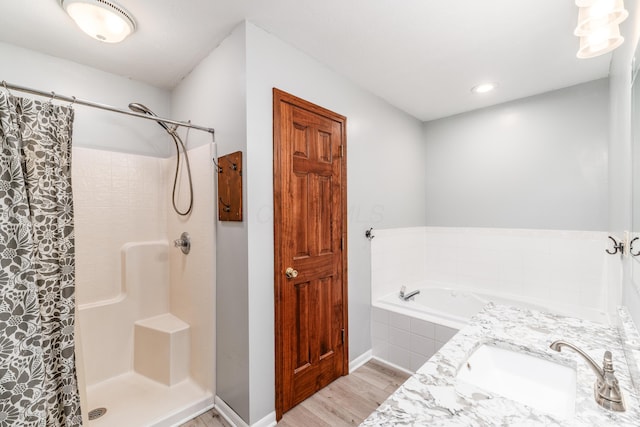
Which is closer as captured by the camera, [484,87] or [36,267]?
[36,267]

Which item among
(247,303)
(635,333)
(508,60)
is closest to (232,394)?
(247,303)

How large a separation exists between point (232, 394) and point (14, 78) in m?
2.56

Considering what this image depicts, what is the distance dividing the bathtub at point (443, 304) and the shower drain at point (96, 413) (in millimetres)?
2133

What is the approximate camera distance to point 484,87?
2.49 metres

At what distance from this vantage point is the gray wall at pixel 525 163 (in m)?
2.38

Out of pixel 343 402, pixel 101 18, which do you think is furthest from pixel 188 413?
pixel 101 18

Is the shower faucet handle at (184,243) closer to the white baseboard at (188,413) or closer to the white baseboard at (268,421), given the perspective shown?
the white baseboard at (188,413)

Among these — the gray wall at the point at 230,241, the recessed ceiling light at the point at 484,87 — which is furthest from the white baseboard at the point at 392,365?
the recessed ceiling light at the point at 484,87

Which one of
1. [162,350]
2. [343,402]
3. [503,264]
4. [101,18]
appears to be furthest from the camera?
[503,264]

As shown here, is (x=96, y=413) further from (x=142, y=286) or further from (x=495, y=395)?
(x=495, y=395)

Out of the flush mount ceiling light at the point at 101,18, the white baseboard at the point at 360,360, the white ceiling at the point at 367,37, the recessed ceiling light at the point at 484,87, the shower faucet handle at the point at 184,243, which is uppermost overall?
the white ceiling at the point at 367,37

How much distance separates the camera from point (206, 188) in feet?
6.54

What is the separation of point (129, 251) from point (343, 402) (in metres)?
2.07

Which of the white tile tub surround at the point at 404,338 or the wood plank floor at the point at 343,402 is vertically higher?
the white tile tub surround at the point at 404,338
